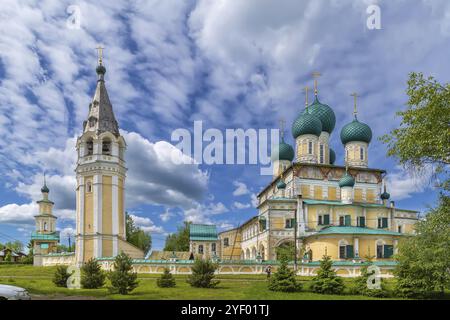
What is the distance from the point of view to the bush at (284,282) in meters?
23.1

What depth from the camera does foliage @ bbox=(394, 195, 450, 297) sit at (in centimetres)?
1996

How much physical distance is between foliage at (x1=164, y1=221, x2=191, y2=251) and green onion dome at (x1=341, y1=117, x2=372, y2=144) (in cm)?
2963

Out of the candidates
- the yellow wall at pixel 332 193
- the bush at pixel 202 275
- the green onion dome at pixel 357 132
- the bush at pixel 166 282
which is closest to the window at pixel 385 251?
the yellow wall at pixel 332 193

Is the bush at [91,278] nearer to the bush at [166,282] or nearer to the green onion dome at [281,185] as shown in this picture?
the bush at [166,282]

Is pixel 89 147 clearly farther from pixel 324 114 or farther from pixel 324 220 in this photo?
pixel 324 114

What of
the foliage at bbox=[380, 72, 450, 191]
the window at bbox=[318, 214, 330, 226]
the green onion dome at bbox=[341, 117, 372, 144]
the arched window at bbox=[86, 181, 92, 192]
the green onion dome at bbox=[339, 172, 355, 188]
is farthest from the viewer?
the green onion dome at bbox=[341, 117, 372, 144]

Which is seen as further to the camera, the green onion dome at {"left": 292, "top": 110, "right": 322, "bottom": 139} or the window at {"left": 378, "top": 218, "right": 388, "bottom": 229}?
the green onion dome at {"left": 292, "top": 110, "right": 322, "bottom": 139}

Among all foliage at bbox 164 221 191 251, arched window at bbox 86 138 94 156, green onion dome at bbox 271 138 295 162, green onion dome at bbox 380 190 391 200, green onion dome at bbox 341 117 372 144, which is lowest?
foliage at bbox 164 221 191 251

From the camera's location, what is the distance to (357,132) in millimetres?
58406

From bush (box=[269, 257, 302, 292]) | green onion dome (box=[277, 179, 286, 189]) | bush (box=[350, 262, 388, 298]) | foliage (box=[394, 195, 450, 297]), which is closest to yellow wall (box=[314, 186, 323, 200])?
green onion dome (box=[277, 179, 286, 189])

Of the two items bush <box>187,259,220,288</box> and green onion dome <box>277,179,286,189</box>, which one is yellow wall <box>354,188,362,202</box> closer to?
green onion dome <box>277,179,286,189</box>

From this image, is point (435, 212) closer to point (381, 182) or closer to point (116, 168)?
point (116, 168)
